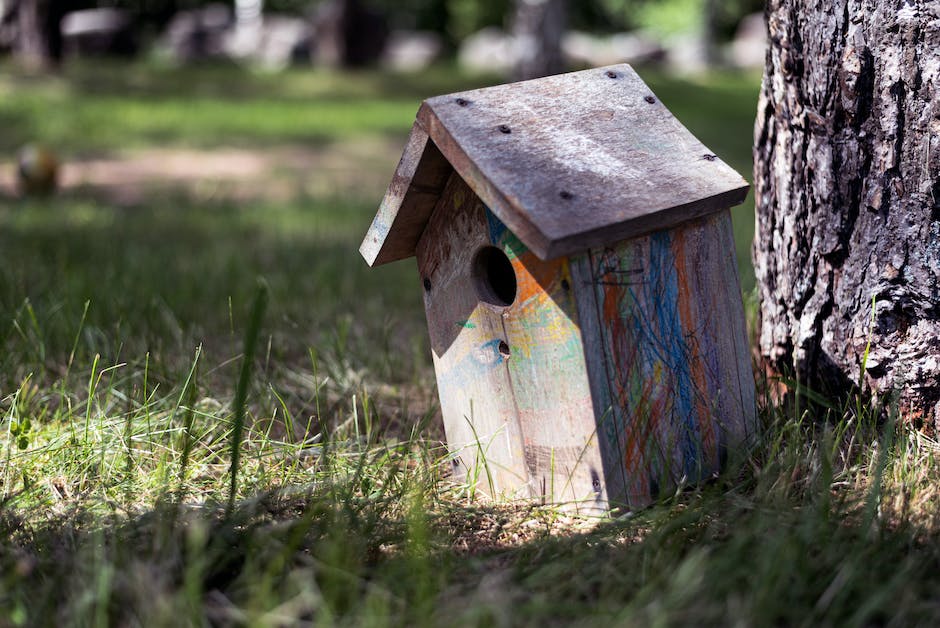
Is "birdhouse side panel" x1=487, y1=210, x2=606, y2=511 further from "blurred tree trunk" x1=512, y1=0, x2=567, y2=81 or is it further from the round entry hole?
"blurred tree trunk" x1=512, y1=0, x2=567, y2=81

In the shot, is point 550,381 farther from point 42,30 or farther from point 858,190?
point 42,30

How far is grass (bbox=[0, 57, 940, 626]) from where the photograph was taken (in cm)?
168

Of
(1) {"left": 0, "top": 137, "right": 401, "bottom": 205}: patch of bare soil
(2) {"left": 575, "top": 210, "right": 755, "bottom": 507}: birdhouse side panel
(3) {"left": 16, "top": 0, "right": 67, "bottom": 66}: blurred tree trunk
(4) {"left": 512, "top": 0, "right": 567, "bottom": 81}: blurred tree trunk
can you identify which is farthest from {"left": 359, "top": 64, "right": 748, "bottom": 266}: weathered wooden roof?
(3) {"left": 16, "top": 0, "right": 67, "bottom": 66}: blurred tree trunk

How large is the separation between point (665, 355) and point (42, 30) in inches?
548

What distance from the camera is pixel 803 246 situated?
262 cm

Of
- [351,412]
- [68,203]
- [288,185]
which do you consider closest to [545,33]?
[288,185]

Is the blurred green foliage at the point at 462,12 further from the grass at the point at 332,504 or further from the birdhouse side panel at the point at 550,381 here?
the birdhouse side panel at the point at 550,381

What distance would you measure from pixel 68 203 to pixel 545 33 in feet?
Result: 27.4

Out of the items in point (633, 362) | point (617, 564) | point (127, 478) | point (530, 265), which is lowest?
point (617, 564)

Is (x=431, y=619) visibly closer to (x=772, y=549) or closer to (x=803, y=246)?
(x=772, y=549)

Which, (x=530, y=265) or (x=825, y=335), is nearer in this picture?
(x=530, y=265)

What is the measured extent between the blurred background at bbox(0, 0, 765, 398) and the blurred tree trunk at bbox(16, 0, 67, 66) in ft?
0.10

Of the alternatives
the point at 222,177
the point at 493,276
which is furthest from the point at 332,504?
the point at 222,177

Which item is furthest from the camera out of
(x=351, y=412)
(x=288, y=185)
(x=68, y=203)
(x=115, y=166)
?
(x=115, y=166)
